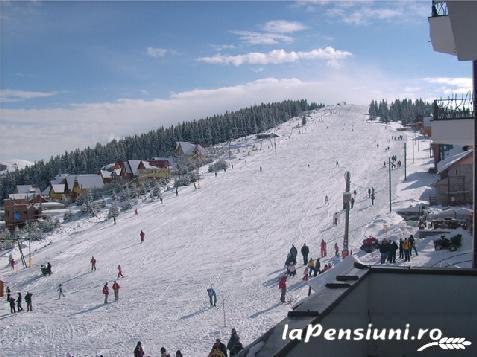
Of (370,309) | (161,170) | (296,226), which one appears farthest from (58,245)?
(161,170)

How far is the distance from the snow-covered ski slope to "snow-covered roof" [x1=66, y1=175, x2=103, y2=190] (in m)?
34.6

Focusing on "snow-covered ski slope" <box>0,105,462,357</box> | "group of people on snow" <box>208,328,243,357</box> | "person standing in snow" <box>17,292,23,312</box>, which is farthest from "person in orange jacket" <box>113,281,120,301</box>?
"group of people on snow" <box>208,328,243,357</box>

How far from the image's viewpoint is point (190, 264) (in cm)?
2597

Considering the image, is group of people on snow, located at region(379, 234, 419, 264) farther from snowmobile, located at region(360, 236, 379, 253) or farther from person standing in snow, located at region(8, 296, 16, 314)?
person standing in snow, located at region(8, 296, 16, 314)

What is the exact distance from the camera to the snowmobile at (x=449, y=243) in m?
19.2

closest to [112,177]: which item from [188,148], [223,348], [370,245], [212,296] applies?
[188,148]

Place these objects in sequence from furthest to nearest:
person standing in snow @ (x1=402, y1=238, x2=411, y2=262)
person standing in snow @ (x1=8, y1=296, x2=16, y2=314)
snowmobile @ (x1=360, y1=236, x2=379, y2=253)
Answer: person standing in snow @ (x1=8, y1=296, x2=16, y2=314)
snowmobile @ (x1=360, y1=236, x2=379, y2=253)
person standing in snow @ (x1=402, y1=238, x2=411, y2=262)

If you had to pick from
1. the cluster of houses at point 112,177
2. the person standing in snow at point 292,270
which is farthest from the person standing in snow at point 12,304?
the cluster of houses at point 112,177

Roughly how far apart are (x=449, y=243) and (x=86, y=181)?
76968mm

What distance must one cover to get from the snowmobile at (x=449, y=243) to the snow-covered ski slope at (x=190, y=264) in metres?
4.78

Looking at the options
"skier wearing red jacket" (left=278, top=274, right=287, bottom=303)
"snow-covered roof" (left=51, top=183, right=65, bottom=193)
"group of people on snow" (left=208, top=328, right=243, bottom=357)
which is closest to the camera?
"group of people on snow" (left=208, top=328, right=243, bottom=357)

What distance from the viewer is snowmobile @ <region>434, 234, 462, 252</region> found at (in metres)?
19.2

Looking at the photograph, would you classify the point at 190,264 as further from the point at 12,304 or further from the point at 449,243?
the point at 449,243

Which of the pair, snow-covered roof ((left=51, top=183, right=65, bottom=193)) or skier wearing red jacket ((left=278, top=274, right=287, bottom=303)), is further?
snow-covered roof ((left=51, top=183, right=65, bottom=193))
